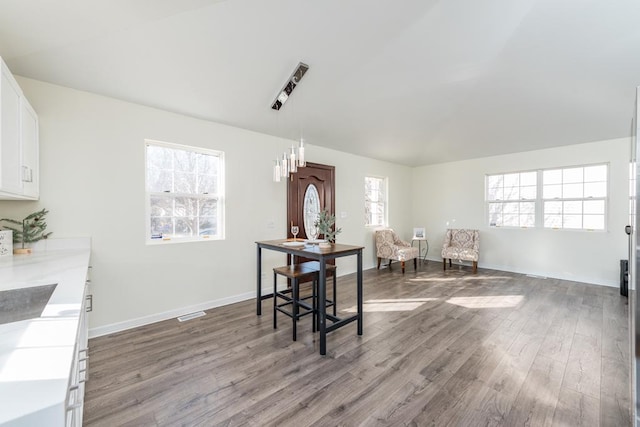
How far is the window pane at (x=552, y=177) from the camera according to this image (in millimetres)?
5000

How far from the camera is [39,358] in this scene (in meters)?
0.71

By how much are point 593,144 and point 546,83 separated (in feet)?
7.17

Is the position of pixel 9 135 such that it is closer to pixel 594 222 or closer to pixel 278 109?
pixel 278 109

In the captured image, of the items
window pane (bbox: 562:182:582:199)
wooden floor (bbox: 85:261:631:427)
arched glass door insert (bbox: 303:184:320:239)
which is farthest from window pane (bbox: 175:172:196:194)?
window pane (bbox: 562:182:582:199)

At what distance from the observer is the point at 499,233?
5602 millimetres

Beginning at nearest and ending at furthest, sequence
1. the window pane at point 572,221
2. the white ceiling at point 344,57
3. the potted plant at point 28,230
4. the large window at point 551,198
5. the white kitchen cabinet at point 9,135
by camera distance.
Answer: the white kitchen cabinet at point 9,135
the white ceiling at point 344,57
the potted plant at point 28,230
the large window at point 551,198
the window pane at point 572,221

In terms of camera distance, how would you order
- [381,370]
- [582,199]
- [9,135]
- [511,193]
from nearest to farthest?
[9,135] → [381,370] → [582,199] → [511,193]

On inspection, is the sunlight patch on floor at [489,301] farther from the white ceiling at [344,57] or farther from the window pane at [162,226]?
the window pane at [162,226]

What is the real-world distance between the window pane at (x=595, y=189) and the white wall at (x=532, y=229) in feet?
0.41

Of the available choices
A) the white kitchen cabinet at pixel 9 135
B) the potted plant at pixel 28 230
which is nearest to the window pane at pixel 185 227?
the potted plant at pixel 28 230

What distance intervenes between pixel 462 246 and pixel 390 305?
9.76ft

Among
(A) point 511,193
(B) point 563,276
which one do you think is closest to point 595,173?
(A) point 511,193

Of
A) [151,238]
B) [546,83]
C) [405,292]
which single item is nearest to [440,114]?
[546,83]

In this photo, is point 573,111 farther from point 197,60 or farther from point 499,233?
point 197,60
